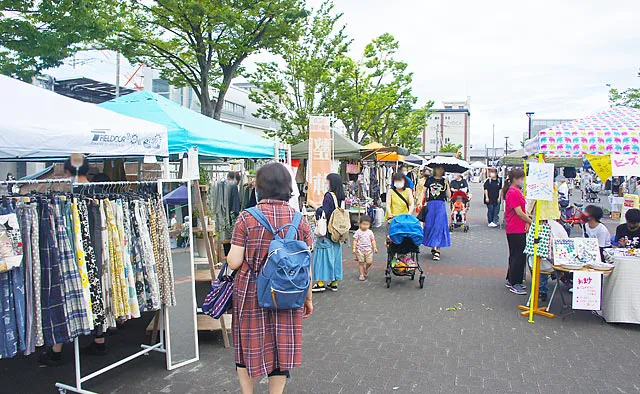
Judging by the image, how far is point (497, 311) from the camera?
6523mm

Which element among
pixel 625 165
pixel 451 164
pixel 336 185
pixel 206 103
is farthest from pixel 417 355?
pixel 206 103

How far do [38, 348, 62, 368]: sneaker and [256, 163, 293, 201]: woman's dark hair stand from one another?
2.96m

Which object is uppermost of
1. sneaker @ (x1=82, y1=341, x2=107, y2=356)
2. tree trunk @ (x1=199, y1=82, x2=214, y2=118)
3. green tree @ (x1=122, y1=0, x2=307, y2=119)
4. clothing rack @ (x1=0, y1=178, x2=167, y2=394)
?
green tree @ (x1=122, y1=0, x2=307, y2=119)

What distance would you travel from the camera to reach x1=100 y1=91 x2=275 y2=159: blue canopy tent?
563 centimetres

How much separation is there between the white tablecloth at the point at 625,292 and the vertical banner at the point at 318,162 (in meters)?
4.31

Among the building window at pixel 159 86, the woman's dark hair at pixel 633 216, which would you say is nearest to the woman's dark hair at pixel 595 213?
the woman's dark hair at pixel 633 216

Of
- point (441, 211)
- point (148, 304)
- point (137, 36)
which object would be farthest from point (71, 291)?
point (137, 36)

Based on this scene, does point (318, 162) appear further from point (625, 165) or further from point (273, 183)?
point (273, 183)

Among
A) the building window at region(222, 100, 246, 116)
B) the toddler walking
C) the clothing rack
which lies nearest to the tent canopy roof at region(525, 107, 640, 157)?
the toddler walking

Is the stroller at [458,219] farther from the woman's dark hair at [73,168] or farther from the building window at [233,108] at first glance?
the building window at [233,108]

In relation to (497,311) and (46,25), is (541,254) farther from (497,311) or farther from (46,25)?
(46,25)

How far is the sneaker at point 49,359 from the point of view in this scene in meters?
4.56

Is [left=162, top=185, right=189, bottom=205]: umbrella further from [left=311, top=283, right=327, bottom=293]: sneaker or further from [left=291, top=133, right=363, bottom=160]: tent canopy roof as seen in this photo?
[left=291, top=133, right=363, bottom=160]: tent canopy roof

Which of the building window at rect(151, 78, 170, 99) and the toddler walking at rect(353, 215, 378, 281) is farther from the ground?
the building window at rect(151, 78, 170, 99)
